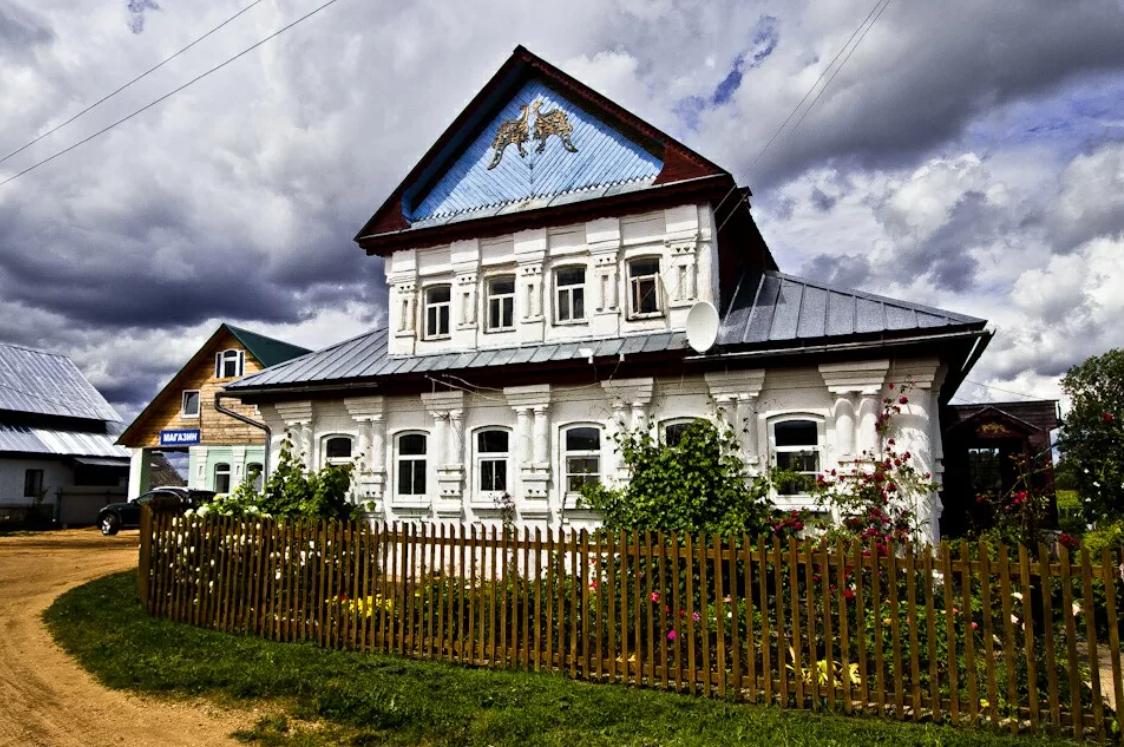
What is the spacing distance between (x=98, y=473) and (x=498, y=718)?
37.5 m

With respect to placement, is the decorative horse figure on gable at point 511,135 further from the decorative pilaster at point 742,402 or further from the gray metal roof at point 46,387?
the gray metal roof at point 46,387

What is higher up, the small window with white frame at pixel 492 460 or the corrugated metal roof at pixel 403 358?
the corrugated metal roof at pixel 403 358

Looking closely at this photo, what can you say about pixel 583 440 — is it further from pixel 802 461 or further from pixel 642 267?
pixel 802 461

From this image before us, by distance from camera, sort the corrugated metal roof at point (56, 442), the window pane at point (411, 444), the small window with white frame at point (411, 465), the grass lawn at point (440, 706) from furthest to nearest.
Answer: the corrugated metal roof at point (56, 442) → the window pane at point (411, 444) → the small window with white frame at point (411, 465) → the grass lawn at point (440, 706)

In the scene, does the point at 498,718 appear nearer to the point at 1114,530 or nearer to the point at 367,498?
the point at 367,498

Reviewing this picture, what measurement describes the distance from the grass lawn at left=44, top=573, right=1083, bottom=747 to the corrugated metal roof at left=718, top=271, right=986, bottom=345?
6612 millimetres

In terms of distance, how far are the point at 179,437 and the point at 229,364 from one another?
12.2 feet

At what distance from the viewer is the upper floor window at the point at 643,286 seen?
45.6 feet

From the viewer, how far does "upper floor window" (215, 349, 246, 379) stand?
29.9 metres

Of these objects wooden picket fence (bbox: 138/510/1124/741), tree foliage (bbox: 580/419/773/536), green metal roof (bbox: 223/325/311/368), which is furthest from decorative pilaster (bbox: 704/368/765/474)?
green metal roof (bbox: 223/325/311/368)

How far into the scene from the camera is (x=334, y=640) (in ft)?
28.4

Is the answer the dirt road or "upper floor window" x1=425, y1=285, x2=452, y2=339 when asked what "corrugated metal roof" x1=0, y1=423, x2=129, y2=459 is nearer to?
the dirt road

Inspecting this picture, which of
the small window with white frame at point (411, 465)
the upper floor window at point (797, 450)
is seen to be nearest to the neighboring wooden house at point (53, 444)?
the small window with white frame at point (411, 465)

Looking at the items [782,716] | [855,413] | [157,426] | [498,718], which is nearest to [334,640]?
[498,718]
